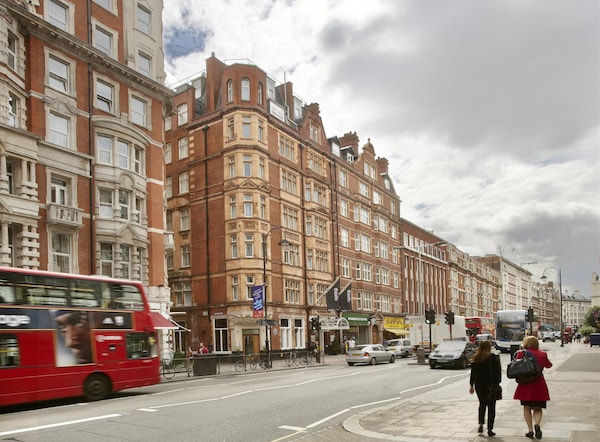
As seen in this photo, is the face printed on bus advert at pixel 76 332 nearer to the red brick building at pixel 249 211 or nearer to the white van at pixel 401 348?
the red brick building at pixel 249 211

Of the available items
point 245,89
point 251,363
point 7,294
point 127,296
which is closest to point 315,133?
point 245,89

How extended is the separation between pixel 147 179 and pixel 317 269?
854 inches

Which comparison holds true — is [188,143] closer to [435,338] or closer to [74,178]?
[74,178]

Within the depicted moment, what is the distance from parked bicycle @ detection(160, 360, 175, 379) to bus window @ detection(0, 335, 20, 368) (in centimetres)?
1202

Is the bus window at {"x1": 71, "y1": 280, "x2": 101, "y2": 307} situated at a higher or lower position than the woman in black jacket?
higher

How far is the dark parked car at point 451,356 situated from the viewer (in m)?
29.5

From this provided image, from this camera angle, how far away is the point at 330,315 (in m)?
53.8

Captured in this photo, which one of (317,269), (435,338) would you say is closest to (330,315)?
(317,269)

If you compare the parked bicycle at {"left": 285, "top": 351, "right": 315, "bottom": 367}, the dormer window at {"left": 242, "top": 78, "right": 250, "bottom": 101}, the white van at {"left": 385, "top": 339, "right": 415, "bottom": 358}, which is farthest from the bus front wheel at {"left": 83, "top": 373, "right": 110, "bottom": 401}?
the dormer window at {"left": 242, "top": 78, "right": 250, "bottom": 101}

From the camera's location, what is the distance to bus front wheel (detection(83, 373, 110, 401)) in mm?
17828

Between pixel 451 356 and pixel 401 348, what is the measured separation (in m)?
15.6

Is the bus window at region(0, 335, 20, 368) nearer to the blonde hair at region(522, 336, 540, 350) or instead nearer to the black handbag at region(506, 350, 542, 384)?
the black handbag at region(506, 350, 542, 384)

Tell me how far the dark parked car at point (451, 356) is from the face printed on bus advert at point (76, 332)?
17687 mm

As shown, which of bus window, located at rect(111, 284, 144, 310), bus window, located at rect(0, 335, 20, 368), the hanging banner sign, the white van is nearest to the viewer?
bus window, located at rect(0, 335, 20, 368)
